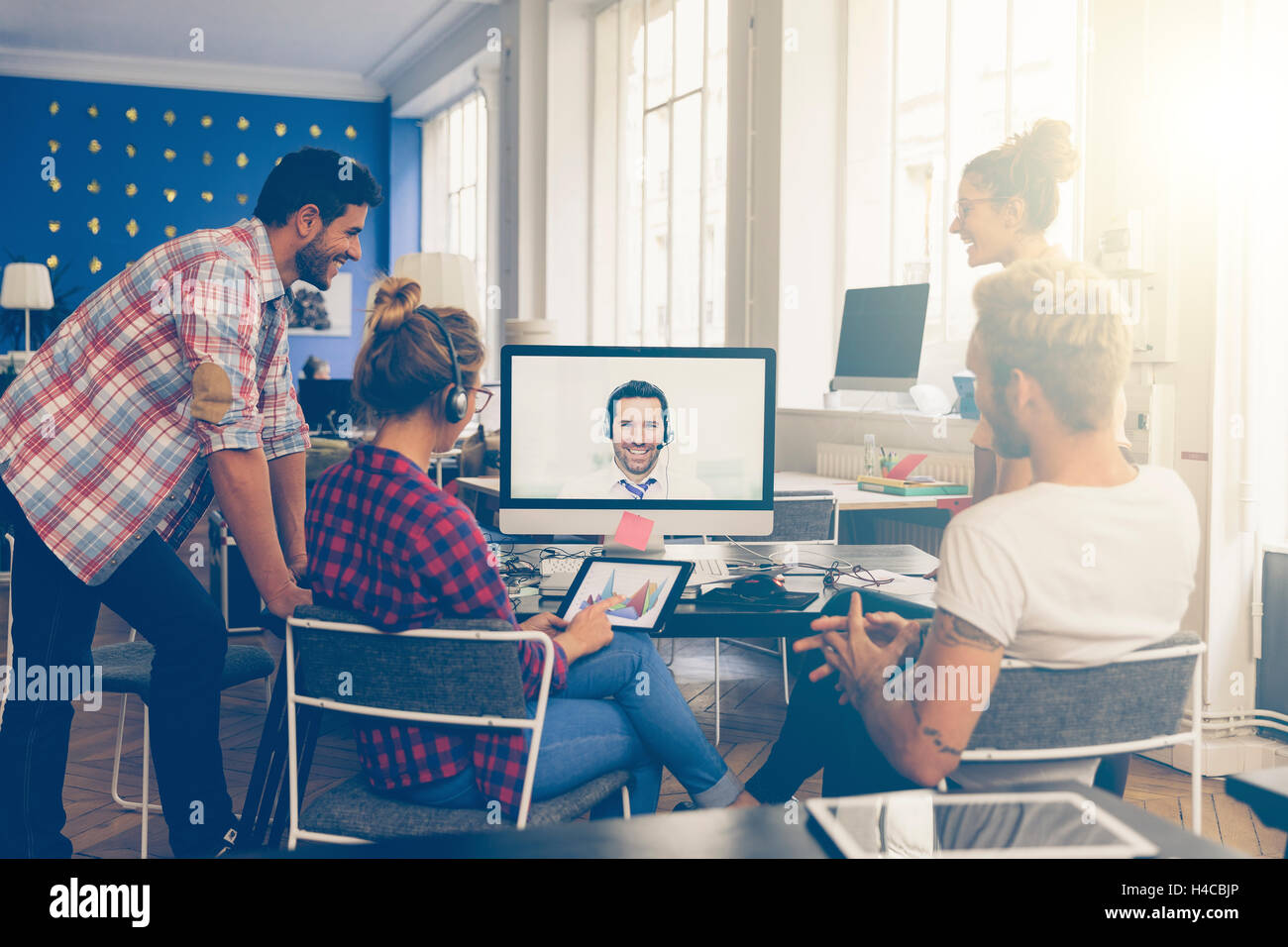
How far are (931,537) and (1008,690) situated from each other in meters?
2.82

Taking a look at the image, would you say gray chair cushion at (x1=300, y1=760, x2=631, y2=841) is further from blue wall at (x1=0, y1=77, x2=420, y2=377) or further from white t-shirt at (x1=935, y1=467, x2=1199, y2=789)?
blue wall at (x1=0, y1=77, x2=420, y2=377)

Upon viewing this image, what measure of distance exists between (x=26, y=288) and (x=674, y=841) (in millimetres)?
9156

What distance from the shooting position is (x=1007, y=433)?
4.65 feet

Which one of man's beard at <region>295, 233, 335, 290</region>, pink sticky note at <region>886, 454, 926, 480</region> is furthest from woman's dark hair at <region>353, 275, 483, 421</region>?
pink sticky note at <region>886, 454, 926, 480</region>

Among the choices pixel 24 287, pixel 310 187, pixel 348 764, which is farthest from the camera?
pixel 24 287

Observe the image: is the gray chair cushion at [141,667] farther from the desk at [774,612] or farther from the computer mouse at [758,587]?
the computer mouse at [758,587]

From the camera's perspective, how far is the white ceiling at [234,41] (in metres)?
7.59

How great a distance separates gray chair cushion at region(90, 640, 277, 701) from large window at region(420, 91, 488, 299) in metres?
6.02

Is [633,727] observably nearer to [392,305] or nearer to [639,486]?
[639,486]

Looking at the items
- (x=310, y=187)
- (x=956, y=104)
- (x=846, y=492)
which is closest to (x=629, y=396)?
(x=310, y=187)

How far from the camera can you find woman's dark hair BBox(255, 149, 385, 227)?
203cm

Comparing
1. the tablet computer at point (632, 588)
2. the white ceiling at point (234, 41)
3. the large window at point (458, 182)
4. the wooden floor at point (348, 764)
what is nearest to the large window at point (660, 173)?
the white ceiling at point (234, 41)

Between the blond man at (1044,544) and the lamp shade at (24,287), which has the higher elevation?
the lamp shade at (24,287)

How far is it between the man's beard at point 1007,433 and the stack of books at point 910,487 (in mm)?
2169
